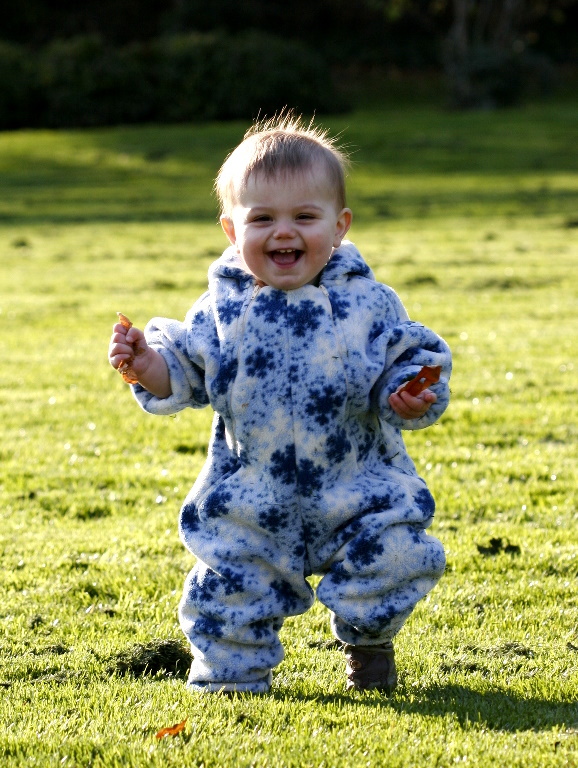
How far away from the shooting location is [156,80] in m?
33.9

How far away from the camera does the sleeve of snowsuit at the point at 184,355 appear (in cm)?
371

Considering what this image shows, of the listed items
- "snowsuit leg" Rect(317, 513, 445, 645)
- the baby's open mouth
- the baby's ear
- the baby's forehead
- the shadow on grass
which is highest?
the baby's forehead

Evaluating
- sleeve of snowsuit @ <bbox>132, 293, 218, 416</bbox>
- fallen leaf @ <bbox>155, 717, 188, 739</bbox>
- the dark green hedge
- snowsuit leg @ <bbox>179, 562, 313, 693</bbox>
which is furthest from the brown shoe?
the dark green hedge

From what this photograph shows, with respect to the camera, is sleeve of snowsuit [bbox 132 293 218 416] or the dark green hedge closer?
sleeve of snowsuit [bbox 132 293 218 416]

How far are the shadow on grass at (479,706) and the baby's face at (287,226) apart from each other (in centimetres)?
124

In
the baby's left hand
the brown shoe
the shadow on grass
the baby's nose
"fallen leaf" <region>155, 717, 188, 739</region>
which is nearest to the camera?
"fallen leaf" <region>155, 717, 188, 739</region>

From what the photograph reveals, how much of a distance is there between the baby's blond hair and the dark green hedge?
29793 mm

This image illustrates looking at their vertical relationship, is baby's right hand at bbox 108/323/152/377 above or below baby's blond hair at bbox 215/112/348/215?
below

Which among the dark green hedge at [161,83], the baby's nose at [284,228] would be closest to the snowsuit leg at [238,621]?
the baby's nose at [284,228]

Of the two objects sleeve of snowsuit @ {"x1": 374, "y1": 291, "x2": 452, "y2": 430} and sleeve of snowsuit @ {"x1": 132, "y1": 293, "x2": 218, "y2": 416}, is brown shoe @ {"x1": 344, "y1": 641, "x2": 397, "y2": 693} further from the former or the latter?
sleeve of snowsuit @ {"x1": 132, "y1": 293, "x2": 218, "y2": 416}

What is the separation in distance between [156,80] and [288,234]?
104 ft

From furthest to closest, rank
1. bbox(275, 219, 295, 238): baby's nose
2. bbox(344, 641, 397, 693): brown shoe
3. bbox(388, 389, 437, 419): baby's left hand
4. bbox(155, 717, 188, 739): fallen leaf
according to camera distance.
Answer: bbox(344, 641, 397, 693): brown shoe, bbox(275, 219, 295, 238): baby's nose, bbox(388, 389, 437, 419): baby's left hand, bbox(155, 717, 188, 739): fallen leaf

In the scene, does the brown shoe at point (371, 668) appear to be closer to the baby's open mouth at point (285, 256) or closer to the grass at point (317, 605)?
the grass at point (317, 605)

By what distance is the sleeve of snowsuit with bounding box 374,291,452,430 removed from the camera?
3584mm
